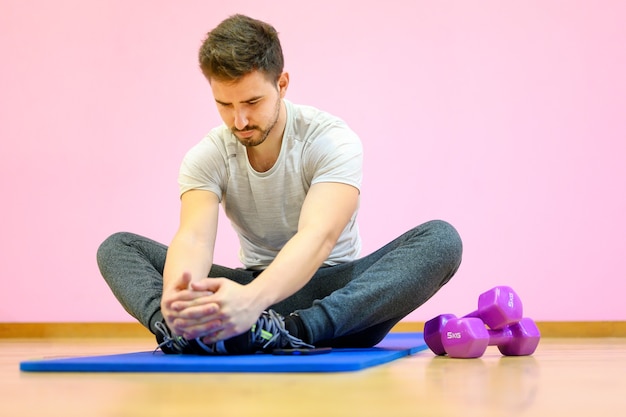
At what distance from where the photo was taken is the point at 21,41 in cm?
384

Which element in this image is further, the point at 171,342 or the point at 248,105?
the point at 248,105

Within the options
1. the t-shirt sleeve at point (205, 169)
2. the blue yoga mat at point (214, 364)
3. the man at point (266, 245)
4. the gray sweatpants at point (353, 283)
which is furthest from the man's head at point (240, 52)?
the blue yoga mat at point (214, 364)

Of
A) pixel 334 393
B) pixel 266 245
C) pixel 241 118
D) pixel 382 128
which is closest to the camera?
pixel 334 393

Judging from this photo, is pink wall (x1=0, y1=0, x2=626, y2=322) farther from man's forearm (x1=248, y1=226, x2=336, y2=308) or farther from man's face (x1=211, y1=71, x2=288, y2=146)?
man's forearm (x1=248, y1=226, x2=336, y2=308)

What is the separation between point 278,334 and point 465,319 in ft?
1.43

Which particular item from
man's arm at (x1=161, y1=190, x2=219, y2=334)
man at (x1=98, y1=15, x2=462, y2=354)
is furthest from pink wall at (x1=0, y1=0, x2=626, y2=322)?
man's arm at (x1=161, y1=190, x2=219, y2=334)

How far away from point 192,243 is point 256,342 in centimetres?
30

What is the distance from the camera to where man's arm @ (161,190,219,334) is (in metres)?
1.75

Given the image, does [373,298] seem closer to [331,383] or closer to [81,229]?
[331,383]

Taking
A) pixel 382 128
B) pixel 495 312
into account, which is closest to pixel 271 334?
pixel 495 312

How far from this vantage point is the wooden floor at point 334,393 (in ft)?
3.23

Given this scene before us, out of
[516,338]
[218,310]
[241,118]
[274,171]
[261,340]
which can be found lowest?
[516,338]

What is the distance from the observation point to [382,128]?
362 cm

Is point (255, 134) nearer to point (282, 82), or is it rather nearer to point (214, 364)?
point (282, 82)
